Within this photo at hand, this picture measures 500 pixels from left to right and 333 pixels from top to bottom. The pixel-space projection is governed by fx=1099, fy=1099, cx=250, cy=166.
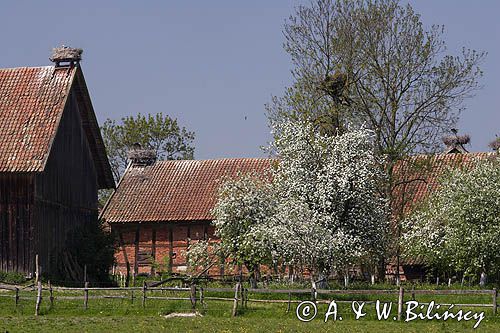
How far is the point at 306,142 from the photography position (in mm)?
44219

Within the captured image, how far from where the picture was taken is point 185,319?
3416 centimetres

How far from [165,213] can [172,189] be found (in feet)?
7.87

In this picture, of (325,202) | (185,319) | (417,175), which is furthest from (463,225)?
(185,319)

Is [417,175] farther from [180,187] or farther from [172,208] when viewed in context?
[180,187]

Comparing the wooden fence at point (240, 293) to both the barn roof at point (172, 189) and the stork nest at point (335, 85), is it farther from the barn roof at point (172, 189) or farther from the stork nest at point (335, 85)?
the barn roof at point (172, 189)

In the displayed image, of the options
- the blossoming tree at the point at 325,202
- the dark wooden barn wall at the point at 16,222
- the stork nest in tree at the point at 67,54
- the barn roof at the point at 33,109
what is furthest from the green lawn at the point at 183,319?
the stork nest in tree at the point at 67,54

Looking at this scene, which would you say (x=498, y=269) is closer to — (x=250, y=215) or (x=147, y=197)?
(x=250, y=215)

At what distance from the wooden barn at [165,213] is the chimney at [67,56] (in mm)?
12922

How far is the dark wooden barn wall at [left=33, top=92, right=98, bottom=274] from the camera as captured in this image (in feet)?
146

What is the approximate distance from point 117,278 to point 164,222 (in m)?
5.56

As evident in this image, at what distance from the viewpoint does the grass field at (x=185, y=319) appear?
31406 millimetres

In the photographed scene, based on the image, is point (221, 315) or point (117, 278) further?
point (117, 278)

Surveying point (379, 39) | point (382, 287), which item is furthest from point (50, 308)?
point (379, 39)

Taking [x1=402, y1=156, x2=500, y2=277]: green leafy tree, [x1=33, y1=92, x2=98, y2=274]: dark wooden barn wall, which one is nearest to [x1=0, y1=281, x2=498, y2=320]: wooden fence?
[x1=33, y1=92, x2=98, y2=274]: dark wooden barn wall
